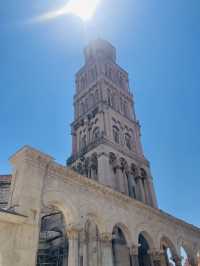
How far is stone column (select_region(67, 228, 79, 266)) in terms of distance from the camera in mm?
12484

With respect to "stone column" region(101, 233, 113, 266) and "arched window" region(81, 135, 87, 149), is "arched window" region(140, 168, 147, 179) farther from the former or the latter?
"stone column" region(101, 233, 113, 266)

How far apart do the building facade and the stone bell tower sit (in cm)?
10

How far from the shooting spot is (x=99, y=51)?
3691 cm

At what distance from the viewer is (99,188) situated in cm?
1588

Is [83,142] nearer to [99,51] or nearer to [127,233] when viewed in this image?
[127,233]

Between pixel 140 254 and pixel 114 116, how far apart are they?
14841mm

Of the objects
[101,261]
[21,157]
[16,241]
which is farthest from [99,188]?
[16,241]

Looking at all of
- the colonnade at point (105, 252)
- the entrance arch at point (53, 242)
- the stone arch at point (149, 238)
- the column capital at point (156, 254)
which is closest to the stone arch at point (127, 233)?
the colonnade at point (105, 252)

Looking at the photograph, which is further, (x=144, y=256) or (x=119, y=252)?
(x=144, y=256)

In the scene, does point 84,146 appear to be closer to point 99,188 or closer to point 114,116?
point 114,116

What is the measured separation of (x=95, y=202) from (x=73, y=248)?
3.10 m

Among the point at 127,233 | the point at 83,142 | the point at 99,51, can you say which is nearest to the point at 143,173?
the point at 83,142

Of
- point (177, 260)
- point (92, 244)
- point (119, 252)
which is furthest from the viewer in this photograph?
point (177, 260)

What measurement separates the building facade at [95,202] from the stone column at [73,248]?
0.16ft
